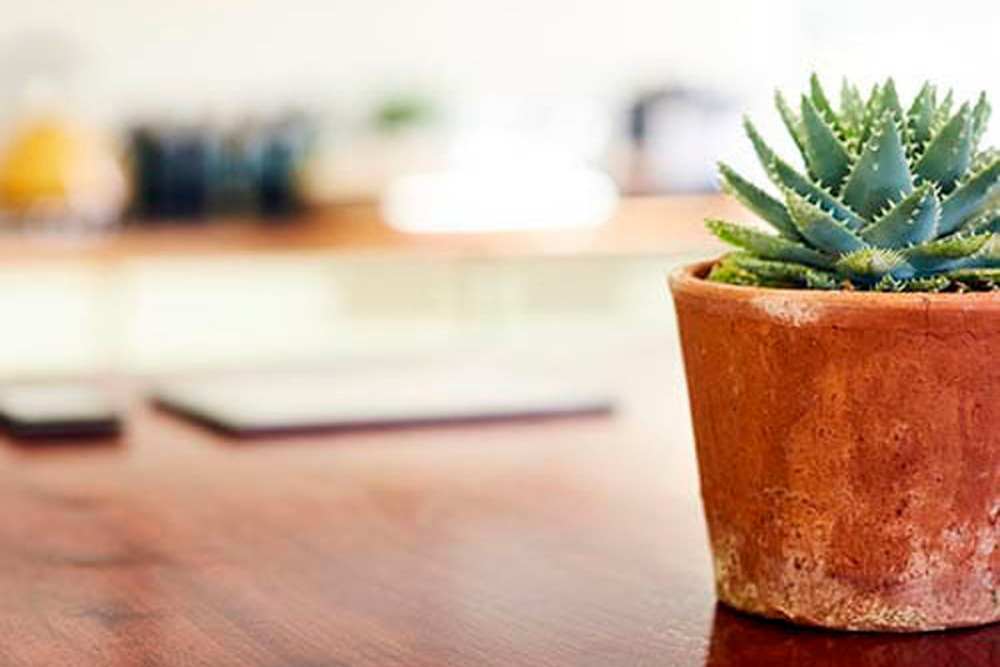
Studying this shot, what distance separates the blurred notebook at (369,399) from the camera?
4.54ft

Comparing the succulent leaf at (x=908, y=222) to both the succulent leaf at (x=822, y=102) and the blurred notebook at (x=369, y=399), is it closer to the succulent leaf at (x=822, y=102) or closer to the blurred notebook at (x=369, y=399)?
the succulent leaf at (x=822, y=102)

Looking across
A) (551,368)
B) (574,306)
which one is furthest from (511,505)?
(574,306)

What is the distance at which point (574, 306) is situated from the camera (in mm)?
3691

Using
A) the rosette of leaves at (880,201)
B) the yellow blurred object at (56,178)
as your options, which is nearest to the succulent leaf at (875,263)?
the rosette of leaves at (880,201)

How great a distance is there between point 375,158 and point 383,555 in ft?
9.92

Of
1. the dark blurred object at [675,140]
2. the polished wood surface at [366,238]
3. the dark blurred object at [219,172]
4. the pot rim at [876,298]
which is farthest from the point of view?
the dark blurred object at [675,140]

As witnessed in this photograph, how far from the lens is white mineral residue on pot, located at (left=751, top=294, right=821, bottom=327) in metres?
0.75

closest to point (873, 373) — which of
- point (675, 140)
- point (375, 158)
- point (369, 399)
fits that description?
point (369, 399)

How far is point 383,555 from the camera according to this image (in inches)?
37.3

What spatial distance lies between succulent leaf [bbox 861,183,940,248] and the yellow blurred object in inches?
122

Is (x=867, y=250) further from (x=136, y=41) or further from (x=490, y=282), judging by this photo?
(x=136, y=41)

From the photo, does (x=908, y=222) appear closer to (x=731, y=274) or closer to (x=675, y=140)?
(x=731, y=274)

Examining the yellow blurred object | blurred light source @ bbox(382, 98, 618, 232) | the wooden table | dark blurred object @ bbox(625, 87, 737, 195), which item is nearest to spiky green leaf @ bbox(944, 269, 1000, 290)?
the wooden table

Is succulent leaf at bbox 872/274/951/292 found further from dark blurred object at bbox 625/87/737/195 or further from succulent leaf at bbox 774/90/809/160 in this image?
dark blurred object at bbox 625/87/737/195
